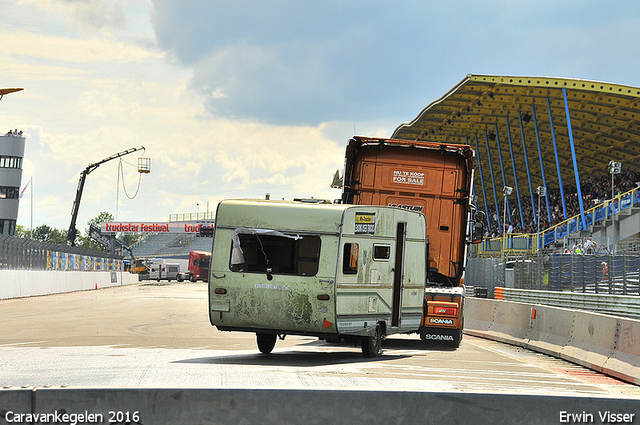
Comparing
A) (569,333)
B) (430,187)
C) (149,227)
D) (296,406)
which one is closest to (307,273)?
(430,187)

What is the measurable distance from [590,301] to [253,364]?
1634 cm

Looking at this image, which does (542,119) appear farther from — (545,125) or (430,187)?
(430,187)

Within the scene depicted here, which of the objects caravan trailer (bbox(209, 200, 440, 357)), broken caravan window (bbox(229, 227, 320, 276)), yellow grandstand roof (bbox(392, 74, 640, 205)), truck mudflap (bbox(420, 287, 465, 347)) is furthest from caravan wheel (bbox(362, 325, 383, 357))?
yellow grandstand roof (bbox(392, 74, 640, 205))

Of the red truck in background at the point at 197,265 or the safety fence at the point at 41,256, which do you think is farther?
the red truck in background at the point at 197,265

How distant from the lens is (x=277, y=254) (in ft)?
47.0

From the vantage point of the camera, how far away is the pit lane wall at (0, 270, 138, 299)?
38375mm

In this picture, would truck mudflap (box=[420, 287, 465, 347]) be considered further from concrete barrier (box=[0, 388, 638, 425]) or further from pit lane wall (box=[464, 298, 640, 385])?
concrete barrier (box=[0, 388, 638, 425])

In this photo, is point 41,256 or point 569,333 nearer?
point 569,333

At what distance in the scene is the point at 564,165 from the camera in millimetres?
73250

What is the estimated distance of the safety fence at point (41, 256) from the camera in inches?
1510

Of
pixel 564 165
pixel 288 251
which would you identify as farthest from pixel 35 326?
pixel 564 165

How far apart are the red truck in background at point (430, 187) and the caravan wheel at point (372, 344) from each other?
315 cm

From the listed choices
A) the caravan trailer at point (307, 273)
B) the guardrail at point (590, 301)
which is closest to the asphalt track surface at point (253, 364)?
the caravan trailer at point (307, 273)

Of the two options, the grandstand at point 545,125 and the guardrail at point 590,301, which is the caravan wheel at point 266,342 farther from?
the grandstand at point 545,125
